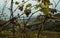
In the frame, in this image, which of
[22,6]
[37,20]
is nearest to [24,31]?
[37,20]

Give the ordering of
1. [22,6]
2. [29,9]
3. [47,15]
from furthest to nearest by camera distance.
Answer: [22,6] < [29,9] < [47,15]

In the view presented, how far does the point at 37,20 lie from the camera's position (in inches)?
45.4

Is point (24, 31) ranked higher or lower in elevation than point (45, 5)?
lower

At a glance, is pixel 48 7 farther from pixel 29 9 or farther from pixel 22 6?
pixel 22 6

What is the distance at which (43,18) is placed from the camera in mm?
1080

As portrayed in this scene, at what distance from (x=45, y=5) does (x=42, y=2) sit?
0.05 m

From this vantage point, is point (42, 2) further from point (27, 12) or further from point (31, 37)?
point (31, 37)

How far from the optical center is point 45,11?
1.08 meters

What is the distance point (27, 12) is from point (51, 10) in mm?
126

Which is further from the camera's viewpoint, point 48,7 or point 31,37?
point 31,37

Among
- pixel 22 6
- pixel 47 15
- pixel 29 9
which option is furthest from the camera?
pixel 22 6

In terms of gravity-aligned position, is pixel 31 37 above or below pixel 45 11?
below

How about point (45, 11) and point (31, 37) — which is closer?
point (45, 11)

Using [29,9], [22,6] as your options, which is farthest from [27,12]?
[22,6]
